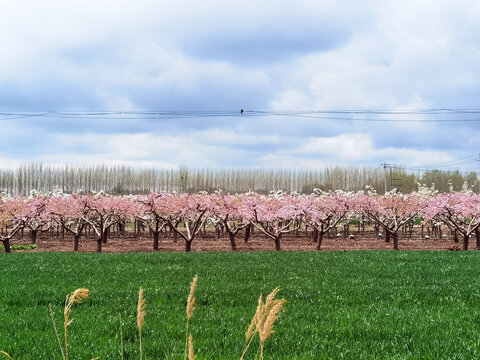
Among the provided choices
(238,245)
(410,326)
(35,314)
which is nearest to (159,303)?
(35,314)

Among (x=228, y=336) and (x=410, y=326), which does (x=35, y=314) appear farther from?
(x=410, y=326)

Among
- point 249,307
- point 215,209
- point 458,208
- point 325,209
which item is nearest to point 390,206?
point 458,208

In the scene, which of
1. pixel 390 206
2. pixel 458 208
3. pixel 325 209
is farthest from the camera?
pixel 390 206

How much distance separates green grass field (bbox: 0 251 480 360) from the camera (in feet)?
20.0

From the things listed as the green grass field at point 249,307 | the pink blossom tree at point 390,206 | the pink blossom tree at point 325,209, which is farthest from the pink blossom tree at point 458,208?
the green grass field at point 249,307

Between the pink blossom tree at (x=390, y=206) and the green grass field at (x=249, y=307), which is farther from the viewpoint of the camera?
the pink blossom tree at (x=390, y=206)

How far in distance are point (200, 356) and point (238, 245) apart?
24.4 m

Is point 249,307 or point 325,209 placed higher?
point 325,209

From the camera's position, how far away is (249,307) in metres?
8.58

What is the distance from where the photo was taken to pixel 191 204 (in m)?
26.8

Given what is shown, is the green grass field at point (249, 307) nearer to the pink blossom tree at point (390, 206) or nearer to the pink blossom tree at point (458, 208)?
the pink blossom tree at point (458, 208)

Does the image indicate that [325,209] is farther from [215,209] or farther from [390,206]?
[215,209]

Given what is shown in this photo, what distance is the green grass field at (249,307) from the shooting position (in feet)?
20.0

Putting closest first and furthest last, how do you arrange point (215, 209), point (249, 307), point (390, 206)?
point (249, 307), point (215, 209), point (390, 206)
